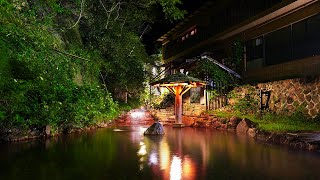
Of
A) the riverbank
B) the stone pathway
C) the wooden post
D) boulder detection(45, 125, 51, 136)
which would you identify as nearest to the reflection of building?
the riverbank

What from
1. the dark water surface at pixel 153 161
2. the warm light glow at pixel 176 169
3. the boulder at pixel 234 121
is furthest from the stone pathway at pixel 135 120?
the warm light glow at pixel 176 169

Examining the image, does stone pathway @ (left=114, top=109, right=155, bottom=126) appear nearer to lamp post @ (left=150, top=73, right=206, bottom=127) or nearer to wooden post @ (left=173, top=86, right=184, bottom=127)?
wooden post @ (left=173, top=86, right=184, bottom=127)

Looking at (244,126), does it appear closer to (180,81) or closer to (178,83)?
(180,81)

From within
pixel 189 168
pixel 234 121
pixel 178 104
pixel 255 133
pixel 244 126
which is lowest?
Result: pixel 189 168

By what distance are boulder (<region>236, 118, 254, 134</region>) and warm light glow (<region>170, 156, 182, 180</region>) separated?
8196mm

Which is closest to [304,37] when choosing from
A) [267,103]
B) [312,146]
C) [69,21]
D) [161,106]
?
[267,103]

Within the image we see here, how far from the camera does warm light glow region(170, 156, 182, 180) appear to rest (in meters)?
7.26

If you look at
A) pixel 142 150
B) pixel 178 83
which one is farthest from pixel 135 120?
pixel 142 150

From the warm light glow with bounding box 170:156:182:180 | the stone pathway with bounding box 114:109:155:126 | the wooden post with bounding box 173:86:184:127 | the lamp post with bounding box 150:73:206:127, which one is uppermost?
the lamp post with bounding box 150:73:206:127

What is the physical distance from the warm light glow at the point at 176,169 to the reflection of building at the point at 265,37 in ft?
33.4

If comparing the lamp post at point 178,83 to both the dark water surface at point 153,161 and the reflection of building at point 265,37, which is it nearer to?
the reflection of building at point 265,37

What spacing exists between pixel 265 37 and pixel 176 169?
17.0m

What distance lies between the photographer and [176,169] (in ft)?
26.5

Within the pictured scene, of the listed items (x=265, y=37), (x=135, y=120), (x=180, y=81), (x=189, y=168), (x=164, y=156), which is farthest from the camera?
(x=135, y=120)
